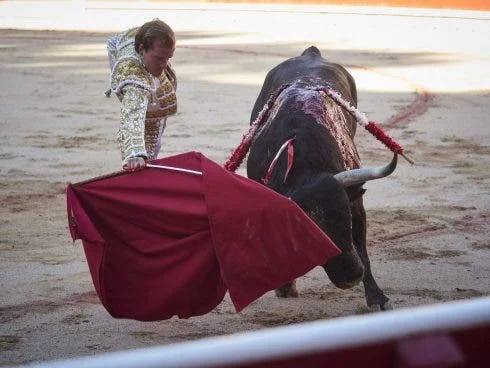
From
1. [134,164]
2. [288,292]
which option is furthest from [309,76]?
[134,164]

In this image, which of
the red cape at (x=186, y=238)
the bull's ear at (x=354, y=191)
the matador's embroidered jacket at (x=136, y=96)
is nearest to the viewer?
the red cape at (x=186, y=238)

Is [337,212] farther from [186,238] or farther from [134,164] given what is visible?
[134,164]

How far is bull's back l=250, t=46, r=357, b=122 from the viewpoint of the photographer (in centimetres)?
403

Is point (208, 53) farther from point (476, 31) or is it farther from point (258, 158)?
point (258, 158)

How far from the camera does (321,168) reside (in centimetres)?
327

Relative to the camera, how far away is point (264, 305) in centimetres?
346

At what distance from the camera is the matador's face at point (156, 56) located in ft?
10.1

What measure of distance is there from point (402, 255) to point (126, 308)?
141cm

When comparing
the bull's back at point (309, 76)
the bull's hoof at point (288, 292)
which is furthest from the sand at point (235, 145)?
the bull's back at point (309, 76)

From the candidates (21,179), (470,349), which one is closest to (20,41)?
(21,179)

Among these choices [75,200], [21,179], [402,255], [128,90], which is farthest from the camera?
[21,179]

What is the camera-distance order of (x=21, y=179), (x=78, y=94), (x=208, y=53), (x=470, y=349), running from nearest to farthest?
(x=470, y=349) → (x=21, y=179) → (x=78, y=94) → (x=208, y=53)

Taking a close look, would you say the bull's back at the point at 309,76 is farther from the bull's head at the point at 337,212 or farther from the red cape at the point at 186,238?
the red cape at the point at 186,238

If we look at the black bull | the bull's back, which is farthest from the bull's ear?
the bull's back
